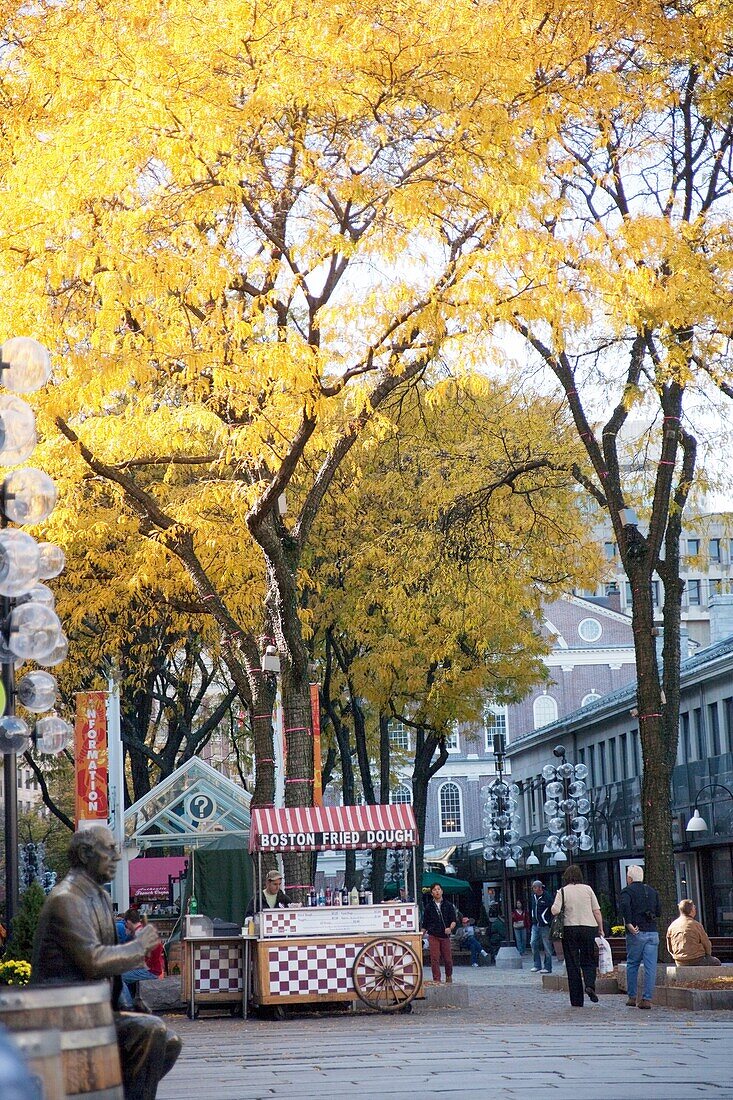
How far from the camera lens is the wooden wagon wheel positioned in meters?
19.1

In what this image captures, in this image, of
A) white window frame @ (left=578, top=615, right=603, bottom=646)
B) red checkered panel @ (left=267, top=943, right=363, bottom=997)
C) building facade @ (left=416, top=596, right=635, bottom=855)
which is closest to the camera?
red checkered panel @ (left=267, top=943, right=363, bottom=997)

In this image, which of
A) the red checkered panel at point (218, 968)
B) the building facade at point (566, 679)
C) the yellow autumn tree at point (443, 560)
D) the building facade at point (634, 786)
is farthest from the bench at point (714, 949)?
the building facade at point (566, 679)

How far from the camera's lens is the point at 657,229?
747 inches

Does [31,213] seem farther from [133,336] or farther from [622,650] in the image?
[622,650]

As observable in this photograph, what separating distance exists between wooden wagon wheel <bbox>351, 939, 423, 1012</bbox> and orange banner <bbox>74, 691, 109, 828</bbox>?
1163 centimetres

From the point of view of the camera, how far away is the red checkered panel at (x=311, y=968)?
19094mm

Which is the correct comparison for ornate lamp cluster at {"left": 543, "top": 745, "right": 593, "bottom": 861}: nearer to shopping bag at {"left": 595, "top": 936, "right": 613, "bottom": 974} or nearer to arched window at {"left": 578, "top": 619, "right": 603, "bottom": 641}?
shopping bag at {"left": 595, "top": 936, "right": 613, "bottom": 974}

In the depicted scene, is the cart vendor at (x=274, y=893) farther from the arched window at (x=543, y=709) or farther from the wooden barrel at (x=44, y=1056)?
the arched window at (x=543, y=709)

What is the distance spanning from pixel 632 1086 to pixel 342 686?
84.2 feet

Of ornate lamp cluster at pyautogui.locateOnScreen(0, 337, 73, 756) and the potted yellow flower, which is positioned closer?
ornate lamp cluster at pyautogui.locateOnScreen(0, 337, 73, 756)

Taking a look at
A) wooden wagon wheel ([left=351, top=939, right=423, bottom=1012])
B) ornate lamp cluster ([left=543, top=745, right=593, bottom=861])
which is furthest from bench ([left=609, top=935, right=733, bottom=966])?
ornate lamp cluster ([left=543, top=745, right=593, bottom=861])

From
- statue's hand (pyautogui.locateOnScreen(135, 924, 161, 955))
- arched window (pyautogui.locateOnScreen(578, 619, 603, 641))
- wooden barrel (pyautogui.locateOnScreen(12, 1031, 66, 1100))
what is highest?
arched window (pyautogui.locateOnScreen(578, 619, 603, 641))

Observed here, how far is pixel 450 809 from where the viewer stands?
80.9 metres

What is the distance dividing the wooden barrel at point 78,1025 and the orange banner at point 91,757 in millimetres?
24368
